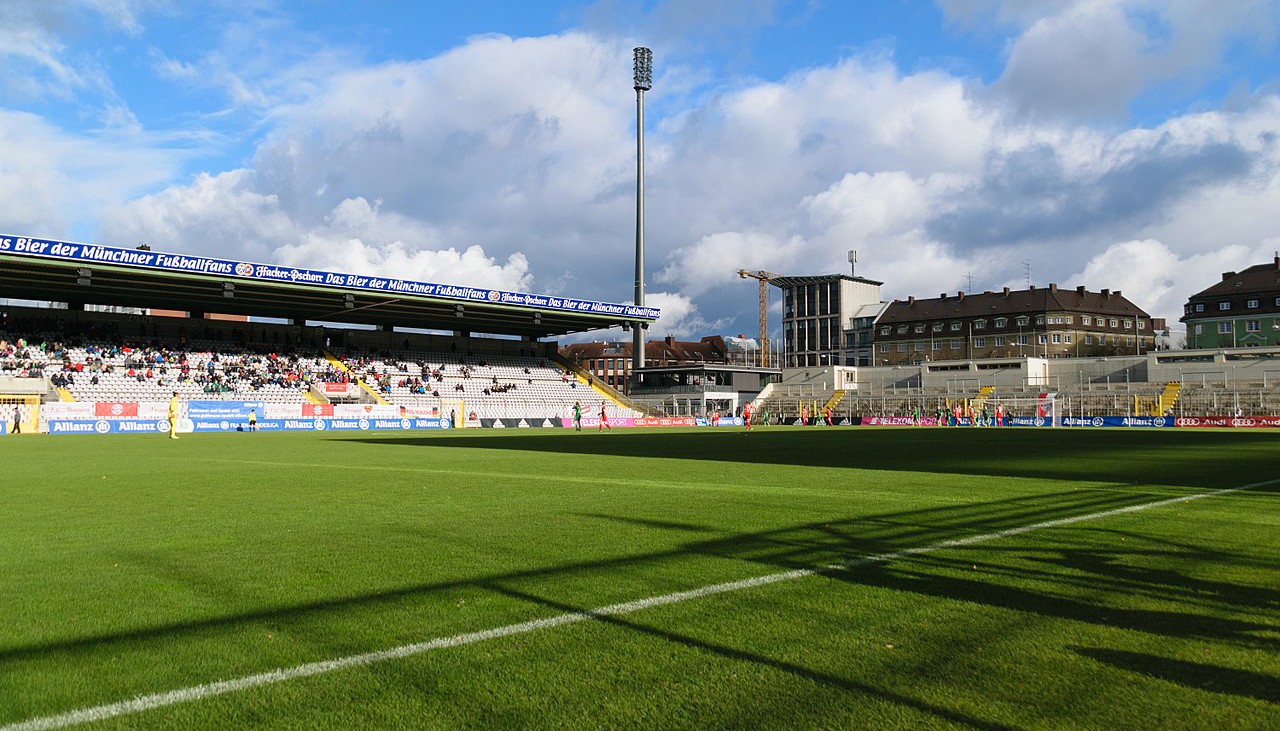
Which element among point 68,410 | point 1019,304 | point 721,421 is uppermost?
point 1019,304

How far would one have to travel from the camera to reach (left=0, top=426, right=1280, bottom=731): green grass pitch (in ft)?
12.0

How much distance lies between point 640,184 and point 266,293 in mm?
35356

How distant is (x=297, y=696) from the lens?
376 cm

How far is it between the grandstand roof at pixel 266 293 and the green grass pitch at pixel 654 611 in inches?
1638

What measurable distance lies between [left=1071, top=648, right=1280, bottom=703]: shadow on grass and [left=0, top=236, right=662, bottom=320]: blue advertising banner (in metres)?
52.6

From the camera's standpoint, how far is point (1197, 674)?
3955mm

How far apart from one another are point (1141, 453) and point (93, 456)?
26898 millimetres

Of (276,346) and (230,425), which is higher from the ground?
(276,346)

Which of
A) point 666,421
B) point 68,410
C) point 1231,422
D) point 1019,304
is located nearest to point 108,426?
point 68,410

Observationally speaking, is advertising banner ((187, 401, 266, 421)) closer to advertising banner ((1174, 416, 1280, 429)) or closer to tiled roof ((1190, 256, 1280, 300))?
advertising banner ((1174, 416, 1280, 429))

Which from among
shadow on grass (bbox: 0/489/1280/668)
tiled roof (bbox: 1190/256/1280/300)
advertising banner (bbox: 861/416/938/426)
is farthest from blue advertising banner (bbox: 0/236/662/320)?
tiled roof (bbox: 1190/256/1280/300)

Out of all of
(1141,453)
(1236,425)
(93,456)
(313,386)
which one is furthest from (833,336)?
(93,456)

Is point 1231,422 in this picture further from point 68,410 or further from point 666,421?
point 68,410

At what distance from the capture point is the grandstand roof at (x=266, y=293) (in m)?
46.8
